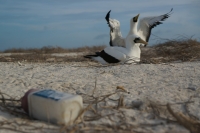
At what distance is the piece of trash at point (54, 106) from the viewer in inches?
70.5

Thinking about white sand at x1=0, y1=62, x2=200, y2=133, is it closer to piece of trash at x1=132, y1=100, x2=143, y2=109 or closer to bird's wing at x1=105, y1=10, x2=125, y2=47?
piece of trash at x1=132, y1=100, x2=143, y2=109

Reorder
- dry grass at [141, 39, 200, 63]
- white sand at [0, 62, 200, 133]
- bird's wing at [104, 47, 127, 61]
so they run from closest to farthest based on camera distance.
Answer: white sand at [0, 62, 200, 133], bird's wing at [104, 47, 127, 61], dry grass at [141, 39, 200, 63]

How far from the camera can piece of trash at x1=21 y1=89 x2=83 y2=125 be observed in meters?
1.79

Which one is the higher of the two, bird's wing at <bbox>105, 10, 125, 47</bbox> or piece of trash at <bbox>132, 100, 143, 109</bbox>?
bird's wing at <bbox>105, 10, 125, 47</bbox>

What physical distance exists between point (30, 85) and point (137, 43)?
3031 millimetres

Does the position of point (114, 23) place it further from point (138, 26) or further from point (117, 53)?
point (117, 53)

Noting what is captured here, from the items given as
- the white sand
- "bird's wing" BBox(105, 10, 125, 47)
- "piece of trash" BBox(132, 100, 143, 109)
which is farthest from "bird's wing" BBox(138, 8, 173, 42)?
"piece of trash" BBox(132, 100, 143, 109)

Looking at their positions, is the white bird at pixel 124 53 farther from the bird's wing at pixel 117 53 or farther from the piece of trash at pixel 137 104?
the piece of trash at pixel 137 104

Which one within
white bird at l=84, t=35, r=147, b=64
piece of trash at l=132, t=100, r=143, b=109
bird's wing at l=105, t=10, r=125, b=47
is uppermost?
bird's wing at l=105, t=10, r=125, b=47

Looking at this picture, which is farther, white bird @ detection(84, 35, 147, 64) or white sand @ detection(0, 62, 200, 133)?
white bird @ detection(84, 35, 147, 64)

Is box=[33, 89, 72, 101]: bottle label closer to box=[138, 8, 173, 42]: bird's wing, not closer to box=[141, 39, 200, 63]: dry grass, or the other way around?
box=[141, 39, 200, 63]: dry grass

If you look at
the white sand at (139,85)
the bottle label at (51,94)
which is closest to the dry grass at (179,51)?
the white sand at (139,85)

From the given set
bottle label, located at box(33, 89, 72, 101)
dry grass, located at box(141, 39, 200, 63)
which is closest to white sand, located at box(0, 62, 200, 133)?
bottle label, located at box(33, 89, 72, 101)

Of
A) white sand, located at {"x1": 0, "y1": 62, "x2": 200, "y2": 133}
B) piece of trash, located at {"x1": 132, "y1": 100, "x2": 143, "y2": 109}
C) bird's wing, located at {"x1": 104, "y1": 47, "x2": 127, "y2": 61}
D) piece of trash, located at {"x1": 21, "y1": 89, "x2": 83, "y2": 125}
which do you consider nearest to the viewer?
piece of trash, located at {"x1": 21, "y1": 89, "x2": 83, "y2": 125}
